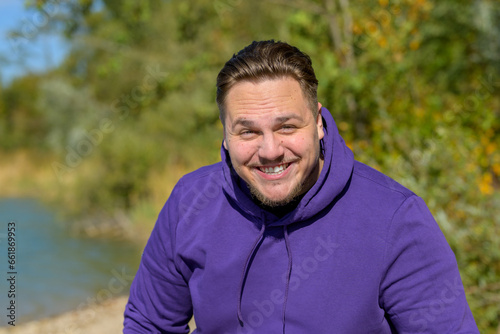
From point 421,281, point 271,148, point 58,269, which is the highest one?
point 58,269

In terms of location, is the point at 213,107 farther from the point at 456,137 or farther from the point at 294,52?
the point at 294,52

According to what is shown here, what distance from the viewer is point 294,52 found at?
1960mm

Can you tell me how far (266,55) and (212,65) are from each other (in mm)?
5046

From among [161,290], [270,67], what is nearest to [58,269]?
[161,290]

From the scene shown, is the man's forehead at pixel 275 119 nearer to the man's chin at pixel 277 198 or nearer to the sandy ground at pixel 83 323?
the man's chin at pixel 277 198

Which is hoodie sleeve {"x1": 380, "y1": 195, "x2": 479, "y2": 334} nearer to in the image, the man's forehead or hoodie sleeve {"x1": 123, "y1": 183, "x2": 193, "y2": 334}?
the man's forehead

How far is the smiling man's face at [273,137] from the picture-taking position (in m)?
1.92

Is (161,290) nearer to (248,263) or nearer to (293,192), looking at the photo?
(248,263)

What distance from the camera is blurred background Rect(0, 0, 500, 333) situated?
4.16 meters

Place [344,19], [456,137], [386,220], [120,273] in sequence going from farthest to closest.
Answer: [120,273] < [344,19] < [456,137] < [386,220]

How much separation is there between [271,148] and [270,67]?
0.86 feet

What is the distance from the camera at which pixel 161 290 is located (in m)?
2.17

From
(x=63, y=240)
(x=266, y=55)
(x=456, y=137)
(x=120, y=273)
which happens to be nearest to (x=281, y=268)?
(x=266, y=55)

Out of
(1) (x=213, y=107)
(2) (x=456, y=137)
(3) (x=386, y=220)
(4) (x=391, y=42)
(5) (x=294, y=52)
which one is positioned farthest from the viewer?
(1) (x=213, y=107)
